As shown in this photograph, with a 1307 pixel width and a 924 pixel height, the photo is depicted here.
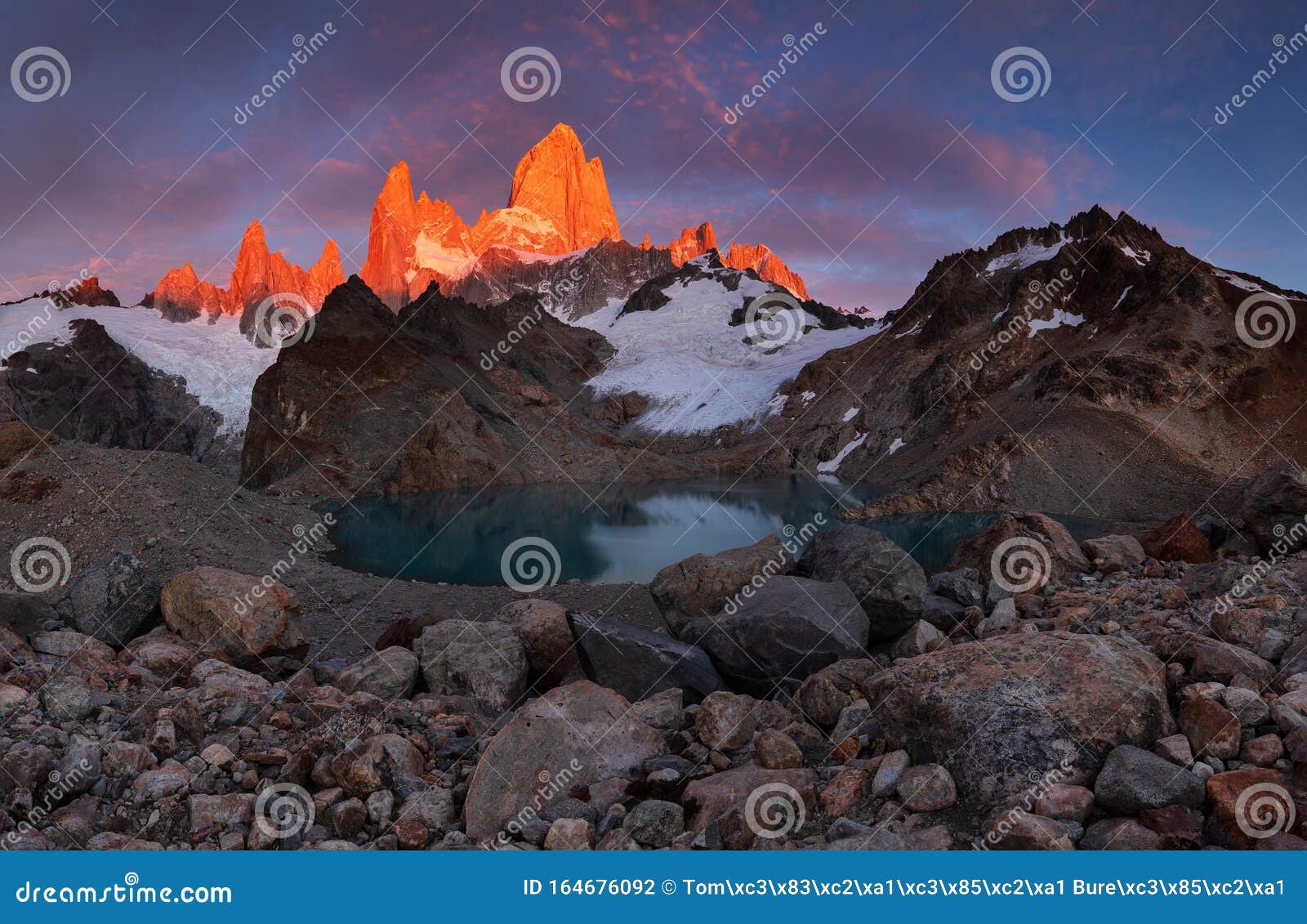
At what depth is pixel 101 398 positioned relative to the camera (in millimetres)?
152500

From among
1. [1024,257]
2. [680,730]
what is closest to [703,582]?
[680,730]

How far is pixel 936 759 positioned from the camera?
704cm

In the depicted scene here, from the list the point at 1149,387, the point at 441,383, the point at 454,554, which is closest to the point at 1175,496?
the point at 1149,387

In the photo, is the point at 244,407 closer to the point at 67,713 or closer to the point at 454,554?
the point at 454,554

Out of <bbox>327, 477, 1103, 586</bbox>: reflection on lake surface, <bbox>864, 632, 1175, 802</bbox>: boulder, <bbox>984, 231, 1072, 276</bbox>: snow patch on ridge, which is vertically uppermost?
<bbox>984, 231, 1072, 276</bbox>: snow patch on ridge

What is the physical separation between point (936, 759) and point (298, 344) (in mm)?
101502

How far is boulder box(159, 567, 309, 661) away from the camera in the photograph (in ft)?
41.4

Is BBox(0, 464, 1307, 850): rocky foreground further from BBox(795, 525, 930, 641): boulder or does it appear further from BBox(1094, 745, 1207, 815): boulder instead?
BBox(795, 525, 930, 641): boulder

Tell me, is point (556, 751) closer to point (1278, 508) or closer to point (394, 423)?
point (1278, 508)

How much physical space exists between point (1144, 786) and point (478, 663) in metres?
9.46

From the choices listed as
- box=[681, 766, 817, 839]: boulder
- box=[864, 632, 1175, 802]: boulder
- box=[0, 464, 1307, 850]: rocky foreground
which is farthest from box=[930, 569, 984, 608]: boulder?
box=[681, 766, 817, 839]: boulder

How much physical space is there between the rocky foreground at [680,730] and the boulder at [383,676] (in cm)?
4

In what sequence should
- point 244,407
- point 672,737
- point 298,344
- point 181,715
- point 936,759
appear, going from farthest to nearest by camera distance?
point 244,407 → point 298,344 → point 672,737 → point 181,715 → point 936,759

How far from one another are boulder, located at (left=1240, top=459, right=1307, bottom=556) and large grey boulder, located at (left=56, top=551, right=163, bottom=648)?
23.8 m
